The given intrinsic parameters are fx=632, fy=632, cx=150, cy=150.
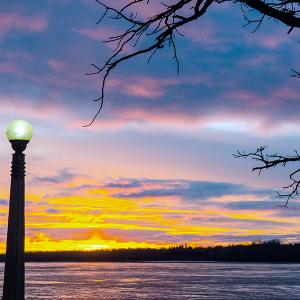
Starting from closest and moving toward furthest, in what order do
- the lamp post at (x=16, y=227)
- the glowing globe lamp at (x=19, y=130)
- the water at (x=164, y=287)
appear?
the lamp post at (x=16, y=227) → the glowing globe lamp at (x=19, y=130) → the water at (x=164, y=287)

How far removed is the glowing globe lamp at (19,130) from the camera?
279 inches

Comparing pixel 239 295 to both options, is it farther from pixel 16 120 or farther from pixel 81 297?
pixel 16 120

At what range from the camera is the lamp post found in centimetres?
696

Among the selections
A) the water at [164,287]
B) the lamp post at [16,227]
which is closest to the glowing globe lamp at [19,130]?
the lamp post at [16,227]

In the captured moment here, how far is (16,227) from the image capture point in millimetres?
7000

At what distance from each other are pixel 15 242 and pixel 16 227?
165 mm

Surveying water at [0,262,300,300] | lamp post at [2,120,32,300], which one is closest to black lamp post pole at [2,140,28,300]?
lamp post at [2,120,32,300]

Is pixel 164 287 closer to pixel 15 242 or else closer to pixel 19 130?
pixel 15 242

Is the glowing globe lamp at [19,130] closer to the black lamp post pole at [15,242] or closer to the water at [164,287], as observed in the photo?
the black lamp post pole at [15,242]

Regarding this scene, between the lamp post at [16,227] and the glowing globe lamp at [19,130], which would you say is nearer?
the lamp post at [16,227]

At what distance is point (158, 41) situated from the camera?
17.4 ft

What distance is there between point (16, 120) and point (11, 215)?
108 cm

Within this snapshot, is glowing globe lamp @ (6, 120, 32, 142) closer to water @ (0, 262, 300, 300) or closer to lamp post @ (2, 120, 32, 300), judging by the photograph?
lamp post @ (2, 120, 32, 300)

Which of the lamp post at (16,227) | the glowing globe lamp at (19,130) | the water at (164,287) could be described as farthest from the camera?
the water at (164,287)
